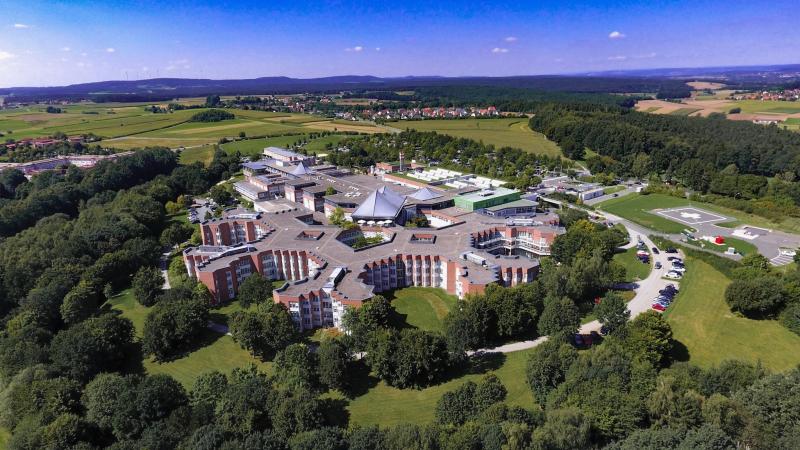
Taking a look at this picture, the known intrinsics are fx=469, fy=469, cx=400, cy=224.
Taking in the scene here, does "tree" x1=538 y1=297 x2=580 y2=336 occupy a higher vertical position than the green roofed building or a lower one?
lower

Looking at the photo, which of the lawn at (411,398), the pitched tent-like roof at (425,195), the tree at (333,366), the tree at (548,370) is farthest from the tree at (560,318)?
the pitched tent-like roof at (425,195)

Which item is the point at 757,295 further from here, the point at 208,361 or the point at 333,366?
the point at 208,361

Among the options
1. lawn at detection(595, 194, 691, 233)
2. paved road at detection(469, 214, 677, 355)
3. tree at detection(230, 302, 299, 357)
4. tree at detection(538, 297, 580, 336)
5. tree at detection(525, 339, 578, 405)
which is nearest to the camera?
tree at detection(525, 339, 578, 405)

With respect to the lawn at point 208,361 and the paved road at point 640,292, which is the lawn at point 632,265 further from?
the lawn at point 208,361

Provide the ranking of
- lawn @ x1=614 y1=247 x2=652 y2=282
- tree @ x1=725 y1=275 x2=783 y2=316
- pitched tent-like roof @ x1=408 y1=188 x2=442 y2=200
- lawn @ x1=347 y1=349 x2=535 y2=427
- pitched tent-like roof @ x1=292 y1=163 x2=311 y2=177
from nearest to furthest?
lawn @ x1=347 y1=349 x2=535 y2=427, tree @ x1=725 y1=275 x2=783 y2=316, lawn @ x1=614 y1=247 x2=652 y2=282, pitched tent-like roof @ x1=408 y1=188 x2=442 y2=200, pitched tent-like roof @ x1=292 y1=163 x2=311 y2=177

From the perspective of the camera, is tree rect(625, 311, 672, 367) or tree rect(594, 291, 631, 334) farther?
tree rect(594, 291, 631, 334)

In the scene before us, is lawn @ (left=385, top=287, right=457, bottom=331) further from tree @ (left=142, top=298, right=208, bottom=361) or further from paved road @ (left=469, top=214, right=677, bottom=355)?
tree @ (left=142, top=298, right=208, bottom=361)

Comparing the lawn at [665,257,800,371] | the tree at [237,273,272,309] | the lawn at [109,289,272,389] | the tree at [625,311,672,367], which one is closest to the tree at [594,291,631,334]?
the tree at [625,311,672,367]
